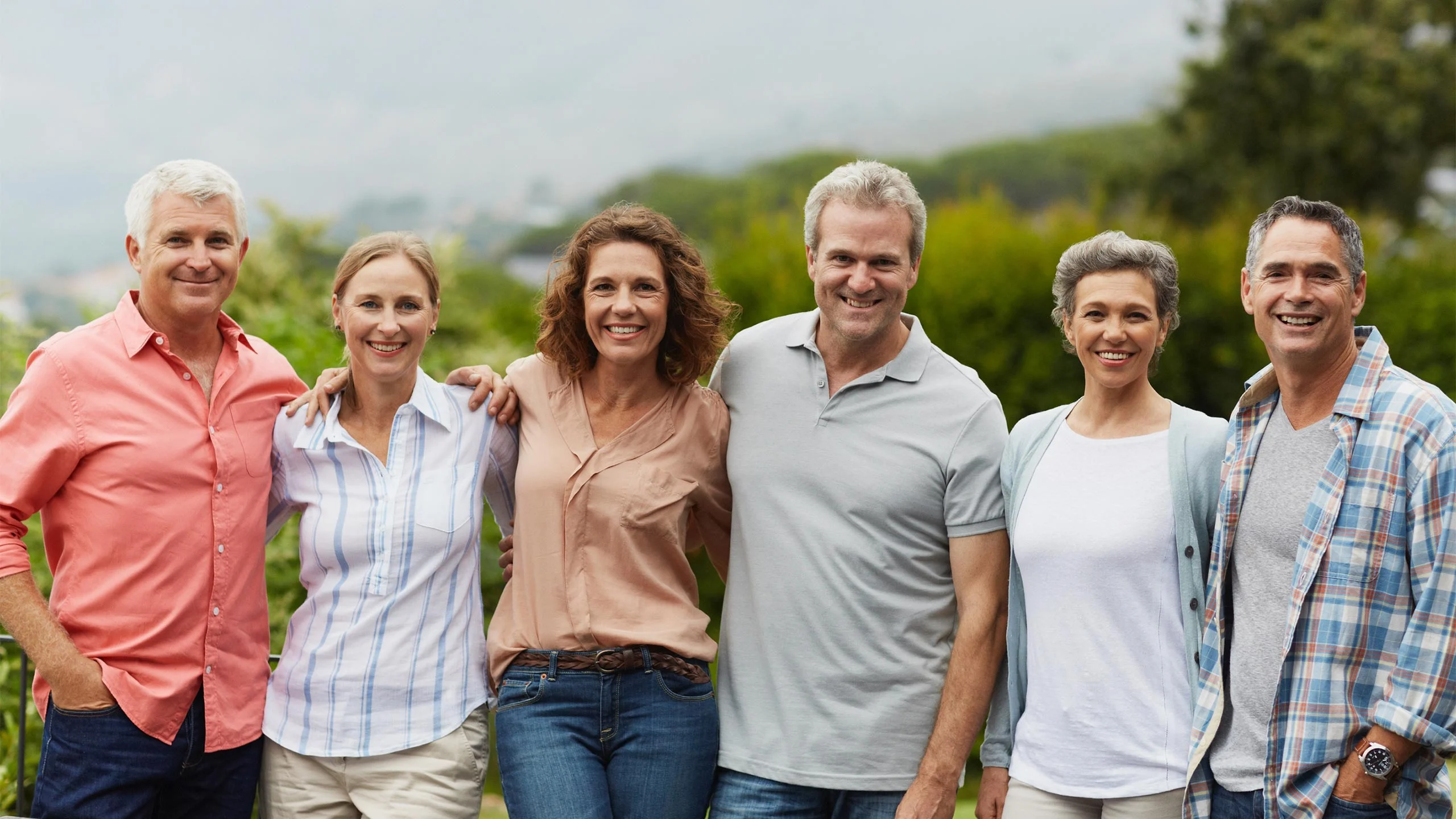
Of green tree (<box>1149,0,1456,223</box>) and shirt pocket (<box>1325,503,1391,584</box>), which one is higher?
green tree (<box>1149,0,1456,223</box>)

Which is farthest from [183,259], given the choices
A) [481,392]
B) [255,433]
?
[481,392]

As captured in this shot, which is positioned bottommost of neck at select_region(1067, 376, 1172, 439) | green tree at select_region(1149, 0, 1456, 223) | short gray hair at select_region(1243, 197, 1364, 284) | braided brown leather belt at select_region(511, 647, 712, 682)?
braided brown leather belt at select_region(511, 647, 712, 682)

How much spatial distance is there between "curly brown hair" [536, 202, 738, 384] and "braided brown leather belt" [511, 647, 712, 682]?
752mm

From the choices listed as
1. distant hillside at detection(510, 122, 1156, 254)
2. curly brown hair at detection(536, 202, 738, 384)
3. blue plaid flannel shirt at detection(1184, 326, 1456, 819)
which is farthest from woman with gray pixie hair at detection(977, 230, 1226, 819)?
distant hillside at detection(510, 122, 1156, 254)

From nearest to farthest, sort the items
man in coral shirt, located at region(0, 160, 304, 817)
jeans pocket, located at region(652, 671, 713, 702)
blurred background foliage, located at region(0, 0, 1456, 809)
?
1. man in coral shirt, located at region(0, 160, 304, 817)
2. jeans pocket, located at region(652, 671, 713, 702)
3. blurred background foliage, located at region(0, 0, 1456, 809)

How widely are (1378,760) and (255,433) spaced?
279 centimetres

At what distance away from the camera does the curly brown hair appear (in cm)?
330

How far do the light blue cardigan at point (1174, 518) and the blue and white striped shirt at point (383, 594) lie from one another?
4.45 ft

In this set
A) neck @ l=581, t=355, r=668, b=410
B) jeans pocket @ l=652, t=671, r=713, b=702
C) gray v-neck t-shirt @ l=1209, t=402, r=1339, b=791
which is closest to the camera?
gray v-neck t-shirt @ l=1209, t=402, r=1339, b=791

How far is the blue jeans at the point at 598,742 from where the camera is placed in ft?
10.0

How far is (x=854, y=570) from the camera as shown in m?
3.22

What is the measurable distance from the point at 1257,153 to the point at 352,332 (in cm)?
1720

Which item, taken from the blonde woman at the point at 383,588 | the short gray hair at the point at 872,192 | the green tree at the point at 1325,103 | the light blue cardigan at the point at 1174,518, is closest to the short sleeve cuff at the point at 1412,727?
the light blue cardigan at the point at 1174,518

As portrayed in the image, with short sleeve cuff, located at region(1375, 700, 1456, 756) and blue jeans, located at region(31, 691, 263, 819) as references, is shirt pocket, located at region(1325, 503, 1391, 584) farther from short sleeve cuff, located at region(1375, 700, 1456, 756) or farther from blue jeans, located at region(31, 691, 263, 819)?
blue jeans, located at region(31, 691, 263, 819)
